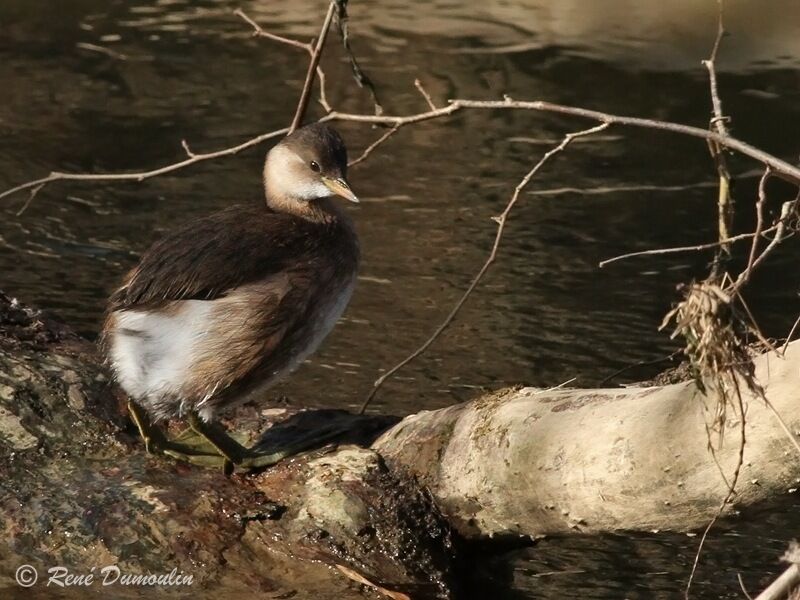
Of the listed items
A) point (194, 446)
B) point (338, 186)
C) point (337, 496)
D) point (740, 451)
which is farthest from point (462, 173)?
point (740, 451)

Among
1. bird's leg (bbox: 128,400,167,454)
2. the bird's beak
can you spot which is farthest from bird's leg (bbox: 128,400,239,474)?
the bird's beak

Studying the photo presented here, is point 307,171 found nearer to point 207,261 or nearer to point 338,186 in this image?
point 338,186

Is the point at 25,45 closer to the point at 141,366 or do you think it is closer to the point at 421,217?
the point at 421,217

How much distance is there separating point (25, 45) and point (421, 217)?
446cm

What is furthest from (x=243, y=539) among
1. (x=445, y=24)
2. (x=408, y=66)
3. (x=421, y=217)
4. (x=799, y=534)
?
(x=445, y=24)

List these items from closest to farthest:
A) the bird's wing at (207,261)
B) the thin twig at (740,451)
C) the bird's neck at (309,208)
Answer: the thin twig at (740,451) < the bird's wing at (207,261) < the bird's neck at (309,208)

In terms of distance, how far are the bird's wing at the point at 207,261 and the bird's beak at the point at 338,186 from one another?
51cm

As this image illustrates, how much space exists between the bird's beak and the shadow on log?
110 cm

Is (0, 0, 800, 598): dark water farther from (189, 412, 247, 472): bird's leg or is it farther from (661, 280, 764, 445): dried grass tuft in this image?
(661, 280, 764, 445): dried grass tuft

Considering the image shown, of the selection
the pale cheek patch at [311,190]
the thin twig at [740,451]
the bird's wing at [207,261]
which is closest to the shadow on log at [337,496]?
the thin twig at [740,451]

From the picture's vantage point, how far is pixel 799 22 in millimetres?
12586

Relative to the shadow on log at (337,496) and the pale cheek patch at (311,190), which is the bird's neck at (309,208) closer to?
the pale cheek patch at (311,190)

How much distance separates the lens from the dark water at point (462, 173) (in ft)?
23.6

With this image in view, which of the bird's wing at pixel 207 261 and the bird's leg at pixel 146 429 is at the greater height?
the bird's wing at pixel 207 261
